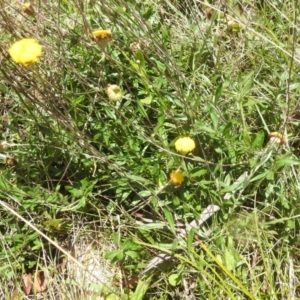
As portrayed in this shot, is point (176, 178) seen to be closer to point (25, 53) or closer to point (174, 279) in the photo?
point (174, 279)

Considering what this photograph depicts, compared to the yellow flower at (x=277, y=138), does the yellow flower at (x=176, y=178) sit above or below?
above

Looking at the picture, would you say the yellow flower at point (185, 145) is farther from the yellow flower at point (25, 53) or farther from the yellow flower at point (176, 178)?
the yellow flower at point (25, 53)

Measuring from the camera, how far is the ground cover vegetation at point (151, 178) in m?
1.24

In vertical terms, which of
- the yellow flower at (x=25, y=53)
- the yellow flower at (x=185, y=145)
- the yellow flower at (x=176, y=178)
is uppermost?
the yellow flower at (x=25, y=53)

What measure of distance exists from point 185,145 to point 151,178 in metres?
0.18

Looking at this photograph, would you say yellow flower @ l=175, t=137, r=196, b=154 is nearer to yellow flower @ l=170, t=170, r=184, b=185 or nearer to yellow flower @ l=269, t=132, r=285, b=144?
yellow flower @ l=170, t=170, r=184, b=185

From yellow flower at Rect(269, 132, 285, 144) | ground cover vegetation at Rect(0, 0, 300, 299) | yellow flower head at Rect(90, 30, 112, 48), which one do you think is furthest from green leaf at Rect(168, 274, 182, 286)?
yellow flower head at Rect(90, 30, 112, 48)

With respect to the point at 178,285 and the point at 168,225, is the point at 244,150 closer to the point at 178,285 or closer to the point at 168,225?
the point at 168,225

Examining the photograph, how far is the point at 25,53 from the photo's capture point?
929mm

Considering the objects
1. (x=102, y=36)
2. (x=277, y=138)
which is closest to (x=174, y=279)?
(x=277, y=138)

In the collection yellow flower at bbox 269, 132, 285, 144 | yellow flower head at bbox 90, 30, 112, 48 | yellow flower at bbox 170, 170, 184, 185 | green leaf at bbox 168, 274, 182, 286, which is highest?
yellow flower head at bbox 90, 30, 112, 48

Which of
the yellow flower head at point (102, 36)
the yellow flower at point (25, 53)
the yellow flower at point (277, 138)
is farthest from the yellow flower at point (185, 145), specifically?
the yellow flower at point (25, 53)

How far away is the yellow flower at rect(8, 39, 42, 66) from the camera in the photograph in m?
0.92

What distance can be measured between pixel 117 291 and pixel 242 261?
0.35 m
